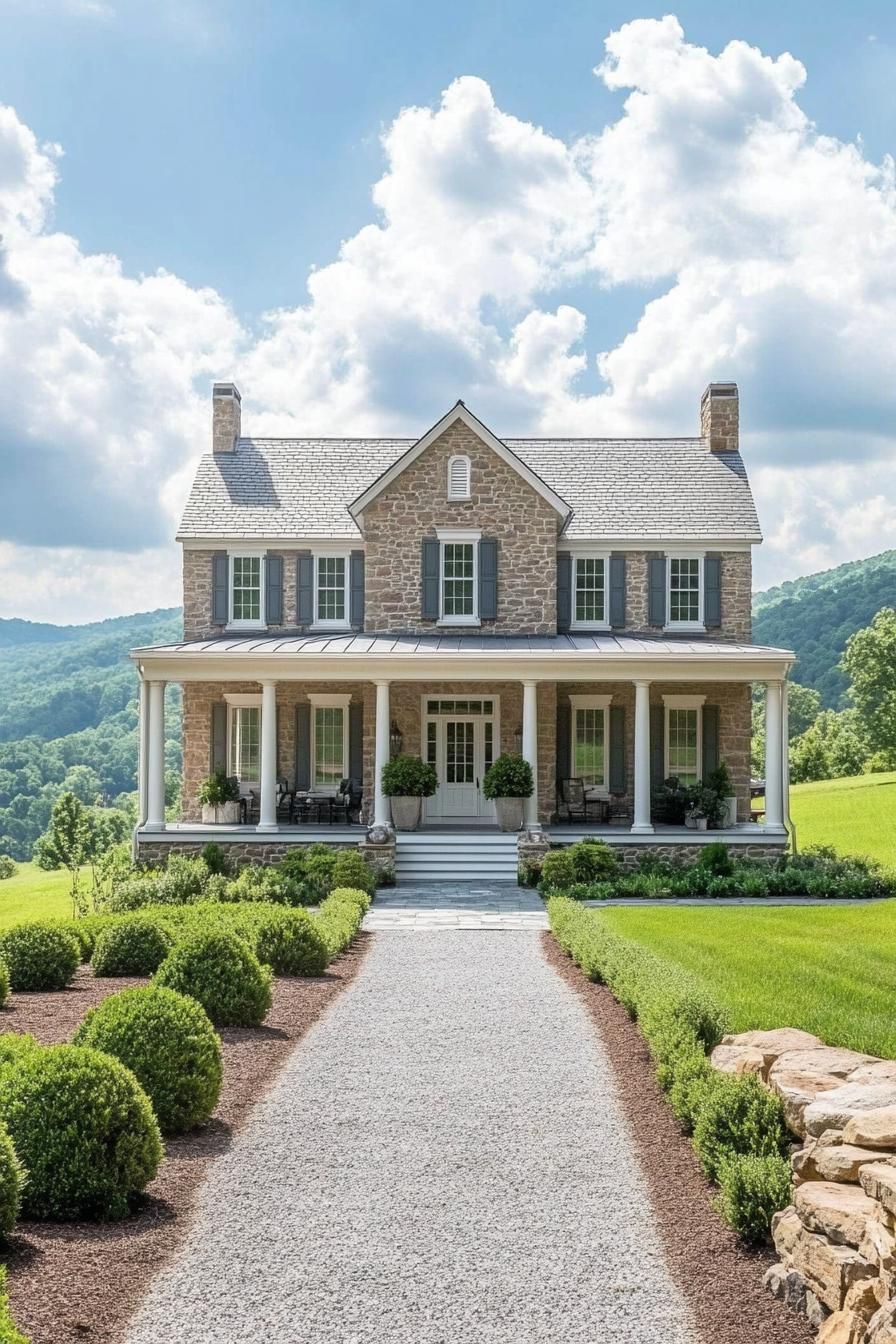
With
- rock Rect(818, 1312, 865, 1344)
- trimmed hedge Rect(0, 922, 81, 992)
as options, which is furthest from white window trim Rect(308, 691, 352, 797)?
rock Rect(818, 1312, 865, 1344)

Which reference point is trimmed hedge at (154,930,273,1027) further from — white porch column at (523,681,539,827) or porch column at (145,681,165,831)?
white porch column at (523,681,539,827)

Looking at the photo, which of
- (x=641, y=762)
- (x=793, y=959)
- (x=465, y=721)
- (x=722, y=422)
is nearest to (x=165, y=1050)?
(x=793, y=959)

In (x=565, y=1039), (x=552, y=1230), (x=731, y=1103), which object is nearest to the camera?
(x=552, y=1230)

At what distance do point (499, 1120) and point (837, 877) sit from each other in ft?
47.2

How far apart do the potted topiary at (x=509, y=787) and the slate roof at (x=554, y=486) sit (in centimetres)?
614

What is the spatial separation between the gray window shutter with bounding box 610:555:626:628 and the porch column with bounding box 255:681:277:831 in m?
8.12

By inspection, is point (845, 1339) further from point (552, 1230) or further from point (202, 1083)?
point (202, 1083)

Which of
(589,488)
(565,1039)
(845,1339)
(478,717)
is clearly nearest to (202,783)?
(478,717)

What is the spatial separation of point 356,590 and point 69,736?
106m

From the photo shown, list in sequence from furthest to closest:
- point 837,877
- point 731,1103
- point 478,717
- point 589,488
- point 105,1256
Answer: point 589,488 < point 478,717 < point 837,877 < point 731,1103 < point 105,1256


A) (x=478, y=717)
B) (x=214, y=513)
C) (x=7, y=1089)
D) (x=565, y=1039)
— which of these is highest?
(x=214, y=513)

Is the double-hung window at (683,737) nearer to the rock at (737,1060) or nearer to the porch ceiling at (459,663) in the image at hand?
the porch ceiling at (459,663)

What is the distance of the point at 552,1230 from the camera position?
6141 mm

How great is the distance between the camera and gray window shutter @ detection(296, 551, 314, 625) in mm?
27125
